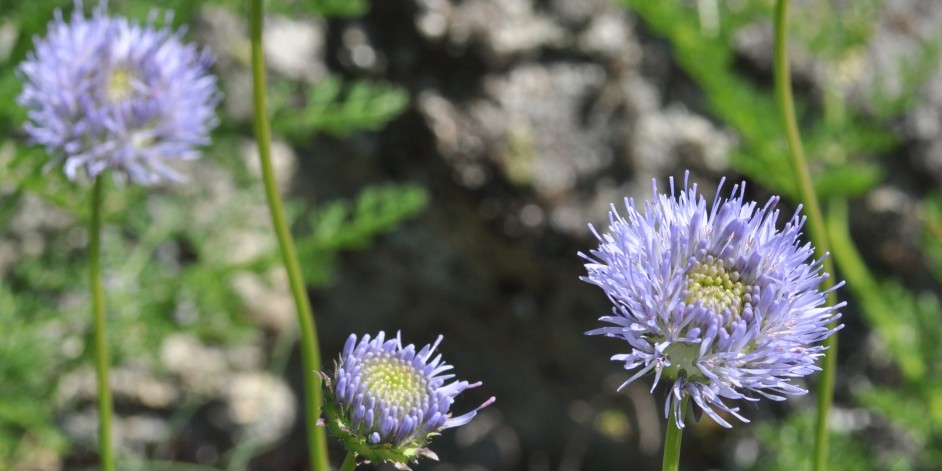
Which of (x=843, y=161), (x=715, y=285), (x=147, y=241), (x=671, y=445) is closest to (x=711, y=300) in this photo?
(x=715, y=285)

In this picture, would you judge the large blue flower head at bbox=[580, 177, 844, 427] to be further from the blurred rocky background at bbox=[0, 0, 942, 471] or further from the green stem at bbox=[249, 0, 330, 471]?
the blurred rocky background at bbox=[0, 0, 942, 471]

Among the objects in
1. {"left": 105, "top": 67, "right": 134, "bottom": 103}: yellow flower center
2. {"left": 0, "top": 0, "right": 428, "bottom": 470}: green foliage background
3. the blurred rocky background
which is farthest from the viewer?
the blurred rocky background

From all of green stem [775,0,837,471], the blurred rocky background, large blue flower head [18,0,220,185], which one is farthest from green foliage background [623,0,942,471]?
large blue flower head [18,0,220,185]

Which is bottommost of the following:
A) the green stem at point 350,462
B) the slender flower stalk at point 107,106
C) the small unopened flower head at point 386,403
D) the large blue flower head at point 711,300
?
the green stem at point 350,462

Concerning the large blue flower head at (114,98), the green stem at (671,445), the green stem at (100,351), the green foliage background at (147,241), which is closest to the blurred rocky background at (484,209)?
the green foliage background at (147,241)

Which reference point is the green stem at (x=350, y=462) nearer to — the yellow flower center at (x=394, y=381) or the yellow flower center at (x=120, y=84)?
the yellow flower center at (x=394, y=381)

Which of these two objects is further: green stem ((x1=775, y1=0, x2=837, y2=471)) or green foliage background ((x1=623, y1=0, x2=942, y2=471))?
green foliage background ((x1=623, y1=0, x2=942, y2=471))
